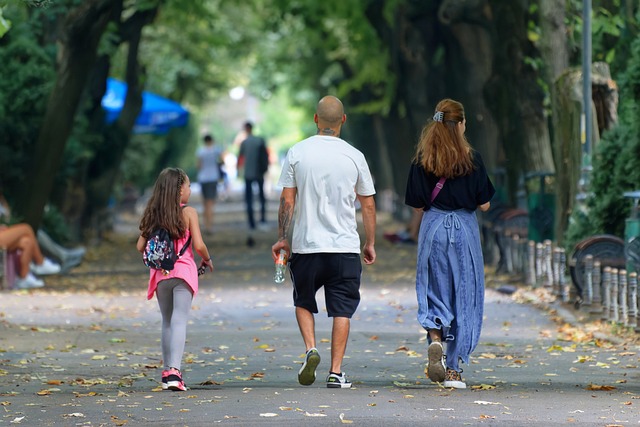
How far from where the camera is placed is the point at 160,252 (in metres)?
9.95

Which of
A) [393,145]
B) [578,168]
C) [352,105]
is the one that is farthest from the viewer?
[352,105]

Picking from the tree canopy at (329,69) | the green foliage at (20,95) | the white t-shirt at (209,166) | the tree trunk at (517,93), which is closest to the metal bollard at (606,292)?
the tree canopy at (329,69)

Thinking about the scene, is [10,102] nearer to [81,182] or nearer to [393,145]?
[81,182]

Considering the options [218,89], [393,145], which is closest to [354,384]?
[393,145]

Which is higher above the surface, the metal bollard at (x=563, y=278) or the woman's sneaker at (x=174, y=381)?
the metal bollard at (x=563, y=278)

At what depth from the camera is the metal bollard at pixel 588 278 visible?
14883mm

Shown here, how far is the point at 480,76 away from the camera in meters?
26.8

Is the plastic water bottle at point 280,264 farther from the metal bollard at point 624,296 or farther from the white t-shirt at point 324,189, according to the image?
the metal bollard at point 624,296

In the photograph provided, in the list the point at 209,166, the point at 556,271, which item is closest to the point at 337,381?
the point at 556,271

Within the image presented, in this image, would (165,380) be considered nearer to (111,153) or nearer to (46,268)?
(46,268)

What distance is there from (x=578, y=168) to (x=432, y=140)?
8.38 meters

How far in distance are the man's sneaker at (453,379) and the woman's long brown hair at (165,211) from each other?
184 centimetres

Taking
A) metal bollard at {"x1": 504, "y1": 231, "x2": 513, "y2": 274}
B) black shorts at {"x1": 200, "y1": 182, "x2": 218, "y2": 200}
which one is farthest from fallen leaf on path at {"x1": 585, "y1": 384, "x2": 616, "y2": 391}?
black shorts at {"x1": 200, "y1": 182, "x2": 218, "y2": 200}

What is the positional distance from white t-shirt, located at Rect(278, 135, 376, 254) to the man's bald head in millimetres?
95
